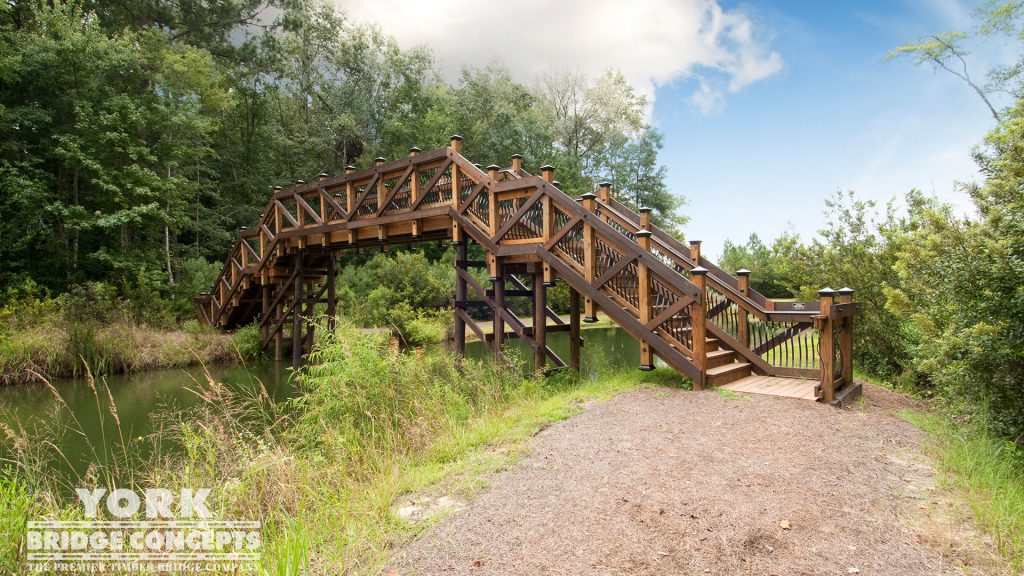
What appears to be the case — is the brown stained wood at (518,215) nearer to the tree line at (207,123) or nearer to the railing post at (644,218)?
the railing post at (644,218)

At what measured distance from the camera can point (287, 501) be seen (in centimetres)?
458

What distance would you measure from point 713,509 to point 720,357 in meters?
4.26

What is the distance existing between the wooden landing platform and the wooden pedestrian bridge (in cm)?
3

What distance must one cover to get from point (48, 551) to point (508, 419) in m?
4.05

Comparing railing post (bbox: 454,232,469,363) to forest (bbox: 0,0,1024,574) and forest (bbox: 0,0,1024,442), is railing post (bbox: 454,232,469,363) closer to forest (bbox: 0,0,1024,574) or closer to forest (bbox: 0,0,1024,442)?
forest (bbox: 0,0,1024,574)

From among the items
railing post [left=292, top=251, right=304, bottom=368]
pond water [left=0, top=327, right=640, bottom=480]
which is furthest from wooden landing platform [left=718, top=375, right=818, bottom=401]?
railing post [left=292, top=251, right=304, bottom=368]

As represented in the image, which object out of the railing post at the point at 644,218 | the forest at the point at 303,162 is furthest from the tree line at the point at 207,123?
the railing post at the point at 644,218

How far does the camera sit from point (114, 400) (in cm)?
1067

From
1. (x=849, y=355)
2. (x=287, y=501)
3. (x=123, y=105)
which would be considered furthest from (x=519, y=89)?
(x=287, y=501)

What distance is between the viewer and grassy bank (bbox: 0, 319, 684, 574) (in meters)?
3.58

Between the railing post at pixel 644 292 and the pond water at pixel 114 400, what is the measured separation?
167 cm

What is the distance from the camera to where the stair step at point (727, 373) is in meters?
7.03

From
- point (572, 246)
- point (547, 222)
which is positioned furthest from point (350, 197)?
point (572, 246)

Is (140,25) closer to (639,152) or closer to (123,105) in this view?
(123,105)
